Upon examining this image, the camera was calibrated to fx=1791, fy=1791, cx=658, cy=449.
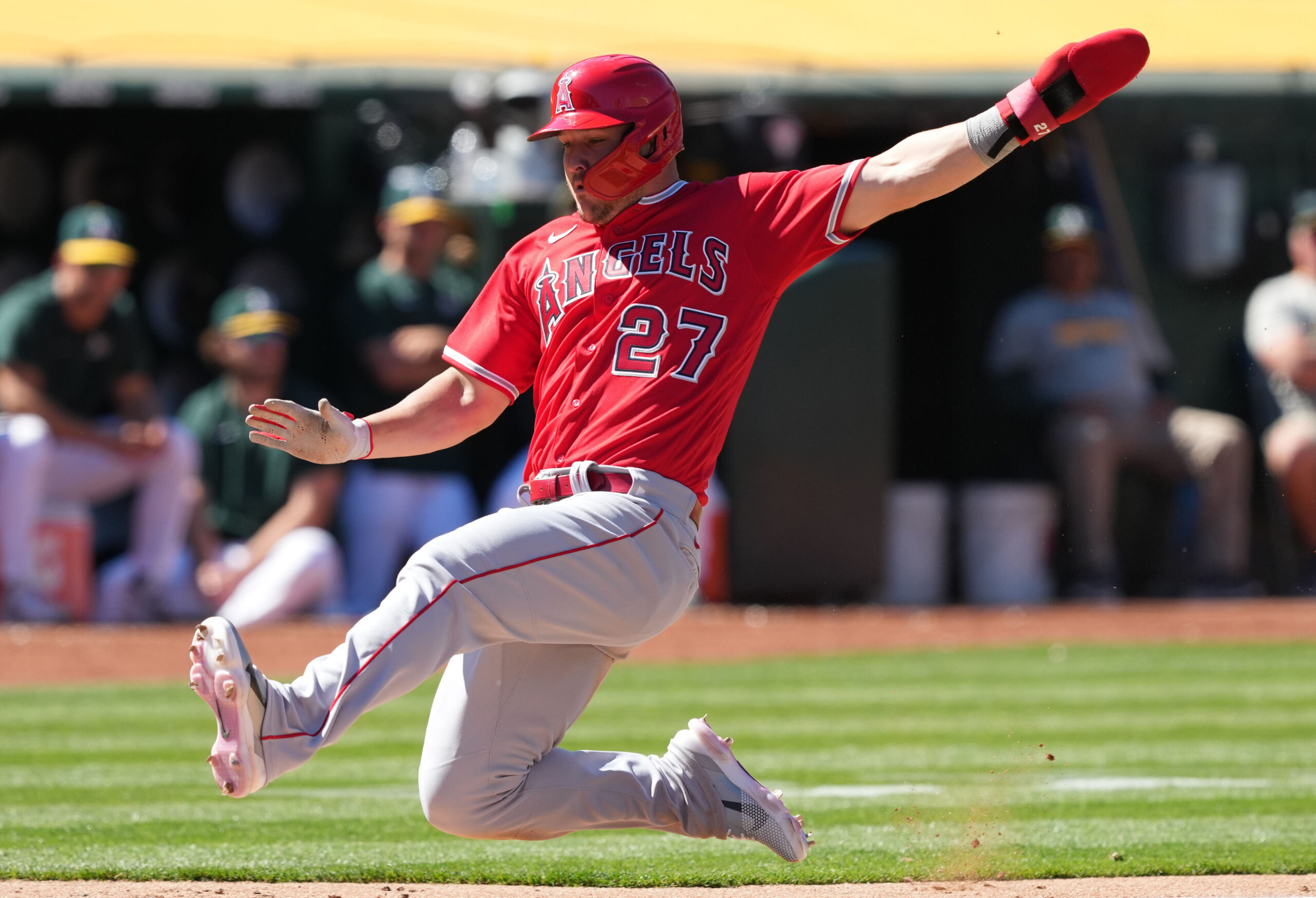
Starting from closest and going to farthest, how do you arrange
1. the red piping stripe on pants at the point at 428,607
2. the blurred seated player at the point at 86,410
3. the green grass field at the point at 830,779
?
the red piping stripe on pants at the point at 428,607, the green grass field at the point at 830,779, the blurred seated player at the point at 86,410

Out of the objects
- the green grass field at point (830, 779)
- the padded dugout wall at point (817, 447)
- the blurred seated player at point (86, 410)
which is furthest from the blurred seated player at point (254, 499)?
the padded dugout wall at point (817, 447)

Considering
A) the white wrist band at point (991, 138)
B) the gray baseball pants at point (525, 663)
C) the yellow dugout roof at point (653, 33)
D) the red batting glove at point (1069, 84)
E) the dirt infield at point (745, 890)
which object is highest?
the yellow dugout roof at point (653, 33)

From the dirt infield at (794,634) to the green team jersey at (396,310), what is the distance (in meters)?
1.19

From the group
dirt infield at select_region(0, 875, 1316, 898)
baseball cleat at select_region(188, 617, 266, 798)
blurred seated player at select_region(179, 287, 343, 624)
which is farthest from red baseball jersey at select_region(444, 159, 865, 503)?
blurred seated player at select_region(179, 287, 343, 624)

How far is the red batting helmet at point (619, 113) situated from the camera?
12.0 feet

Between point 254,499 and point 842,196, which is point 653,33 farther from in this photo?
point 842,196

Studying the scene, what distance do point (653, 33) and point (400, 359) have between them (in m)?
2.90

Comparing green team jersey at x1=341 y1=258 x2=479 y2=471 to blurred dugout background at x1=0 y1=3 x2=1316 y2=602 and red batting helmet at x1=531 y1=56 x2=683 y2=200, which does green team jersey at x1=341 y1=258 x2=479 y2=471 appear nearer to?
blurred dugout background at x1=0 y1=3 x2=1316 y2=602

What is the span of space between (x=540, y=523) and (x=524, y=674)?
16.0 inches

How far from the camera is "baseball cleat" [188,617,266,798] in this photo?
3.04m

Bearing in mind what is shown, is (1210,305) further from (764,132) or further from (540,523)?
(540,523)

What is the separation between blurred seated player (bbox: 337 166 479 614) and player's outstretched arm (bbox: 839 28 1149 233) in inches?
266

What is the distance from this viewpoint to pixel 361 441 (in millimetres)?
3686

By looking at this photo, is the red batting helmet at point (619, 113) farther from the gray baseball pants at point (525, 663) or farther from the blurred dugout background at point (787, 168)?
the blurred dugout background at point (787, 168)
